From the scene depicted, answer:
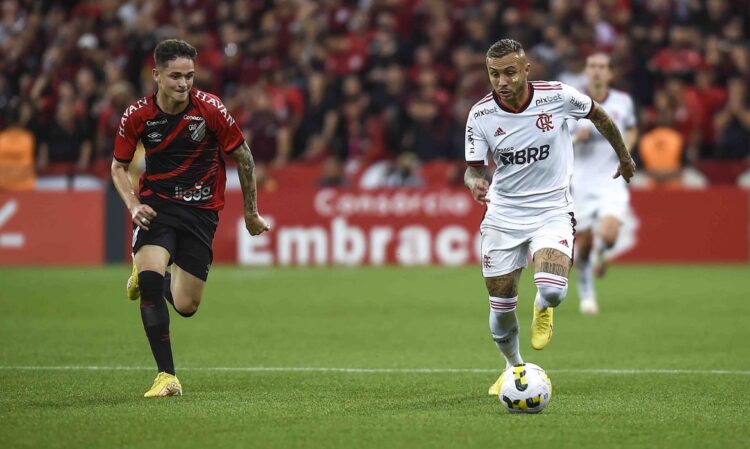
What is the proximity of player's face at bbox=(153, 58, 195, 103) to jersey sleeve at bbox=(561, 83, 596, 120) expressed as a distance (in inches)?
98.7

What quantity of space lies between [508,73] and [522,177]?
0.74 meters

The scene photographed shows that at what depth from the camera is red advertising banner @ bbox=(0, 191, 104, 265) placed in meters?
21.5

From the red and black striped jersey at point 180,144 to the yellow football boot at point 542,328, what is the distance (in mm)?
2381

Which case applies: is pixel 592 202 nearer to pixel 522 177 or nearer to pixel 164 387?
pixel 522 177

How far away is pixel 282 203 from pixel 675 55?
748cm

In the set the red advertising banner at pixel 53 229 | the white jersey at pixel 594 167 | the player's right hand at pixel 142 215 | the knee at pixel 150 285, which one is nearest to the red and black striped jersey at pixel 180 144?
the player's right hand at pixel 142 215

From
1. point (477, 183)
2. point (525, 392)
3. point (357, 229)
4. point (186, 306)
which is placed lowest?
point (525, 392)

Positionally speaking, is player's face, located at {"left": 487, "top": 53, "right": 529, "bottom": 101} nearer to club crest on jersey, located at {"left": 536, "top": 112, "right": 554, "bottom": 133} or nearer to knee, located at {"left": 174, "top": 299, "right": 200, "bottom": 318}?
club crest on jersey, located at {"left": 536, "top": 112, "right": 554, "bottom": 133}

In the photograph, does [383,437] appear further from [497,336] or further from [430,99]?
[430,99]

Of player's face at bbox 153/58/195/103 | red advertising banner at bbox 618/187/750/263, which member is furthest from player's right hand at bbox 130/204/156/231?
red advertising banner at bbox 618/187/750/263

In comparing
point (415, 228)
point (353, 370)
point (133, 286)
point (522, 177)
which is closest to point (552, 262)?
point (522, 177)

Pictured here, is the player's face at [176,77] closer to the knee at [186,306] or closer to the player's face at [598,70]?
the knee at [186,306]

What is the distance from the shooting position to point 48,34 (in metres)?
26.6

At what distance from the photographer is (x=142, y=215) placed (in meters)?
8.39
